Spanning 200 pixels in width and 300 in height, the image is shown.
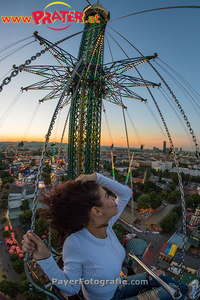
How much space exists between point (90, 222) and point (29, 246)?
54 cm

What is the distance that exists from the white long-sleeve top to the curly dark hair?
110 millimetres

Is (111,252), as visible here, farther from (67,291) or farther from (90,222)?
(67,291)

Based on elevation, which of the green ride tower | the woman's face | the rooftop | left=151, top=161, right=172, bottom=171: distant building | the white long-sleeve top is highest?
the green ride tower

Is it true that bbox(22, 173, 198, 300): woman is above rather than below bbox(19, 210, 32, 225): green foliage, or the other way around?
above

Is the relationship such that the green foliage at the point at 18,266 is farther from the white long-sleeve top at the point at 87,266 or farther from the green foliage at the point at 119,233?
the white long-sleeve top at the point at 87,266

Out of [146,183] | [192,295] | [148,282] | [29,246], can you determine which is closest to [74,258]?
[29,246]

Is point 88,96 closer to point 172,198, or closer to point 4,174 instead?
point 172,198

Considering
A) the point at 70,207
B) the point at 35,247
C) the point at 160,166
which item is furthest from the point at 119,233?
the point at 160,166

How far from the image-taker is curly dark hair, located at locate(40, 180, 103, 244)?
4.31 feet

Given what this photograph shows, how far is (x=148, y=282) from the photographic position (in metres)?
2.02

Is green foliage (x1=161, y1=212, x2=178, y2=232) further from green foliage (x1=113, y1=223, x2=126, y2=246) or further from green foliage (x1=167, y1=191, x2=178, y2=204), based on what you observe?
green foliage (x1=167, y1=191, x2=178, y2=204)

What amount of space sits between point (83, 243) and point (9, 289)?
10.8 m

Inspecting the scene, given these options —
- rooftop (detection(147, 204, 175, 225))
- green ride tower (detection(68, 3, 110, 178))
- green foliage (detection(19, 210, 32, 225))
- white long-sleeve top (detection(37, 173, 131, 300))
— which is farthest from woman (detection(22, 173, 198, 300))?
rooftop (detection(147, 204, 175, 225))

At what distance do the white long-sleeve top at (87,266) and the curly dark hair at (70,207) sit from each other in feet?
0.36
